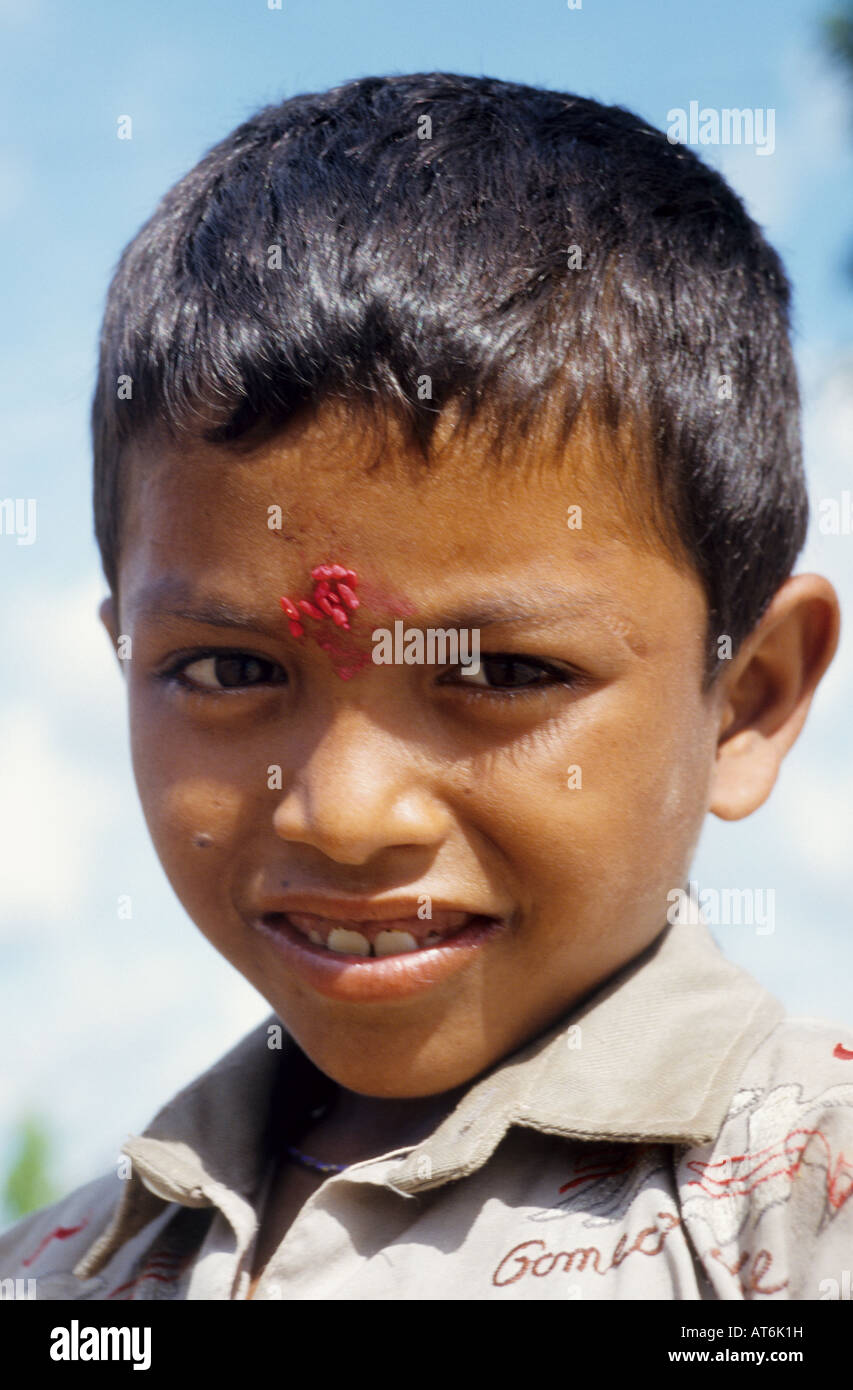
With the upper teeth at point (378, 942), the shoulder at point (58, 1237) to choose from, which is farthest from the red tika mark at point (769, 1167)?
the shoulder at point (58, 1237)

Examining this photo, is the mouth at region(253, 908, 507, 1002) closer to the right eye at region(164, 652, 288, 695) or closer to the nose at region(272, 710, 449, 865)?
the nose at region(272, 710, 449, 865)

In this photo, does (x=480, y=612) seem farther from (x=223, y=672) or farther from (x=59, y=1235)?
(x=59, y=1235)

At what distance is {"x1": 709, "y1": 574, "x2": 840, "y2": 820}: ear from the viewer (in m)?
1.74

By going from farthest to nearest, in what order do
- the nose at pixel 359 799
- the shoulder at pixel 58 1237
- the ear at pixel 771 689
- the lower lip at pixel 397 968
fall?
the shoulder at pixel 58 1237
the ear at pixel 771 689
the lower lip at pixel 397 968
the nose at pixel 359 799

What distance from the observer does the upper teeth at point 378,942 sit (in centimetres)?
157

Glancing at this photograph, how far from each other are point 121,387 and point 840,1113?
3.88 ft

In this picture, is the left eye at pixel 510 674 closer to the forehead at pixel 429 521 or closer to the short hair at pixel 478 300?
the forehead at pixel 429 521

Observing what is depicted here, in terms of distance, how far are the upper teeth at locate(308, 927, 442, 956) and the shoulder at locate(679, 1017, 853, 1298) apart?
0.37 metres

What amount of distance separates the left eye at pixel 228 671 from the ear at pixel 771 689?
0.57m

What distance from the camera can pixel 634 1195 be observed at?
146cm

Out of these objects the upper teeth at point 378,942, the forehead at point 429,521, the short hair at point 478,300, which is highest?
the short hair at point 478,300

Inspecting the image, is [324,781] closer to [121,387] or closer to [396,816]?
[396,816]

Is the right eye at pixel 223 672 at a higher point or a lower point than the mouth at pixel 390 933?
higher
